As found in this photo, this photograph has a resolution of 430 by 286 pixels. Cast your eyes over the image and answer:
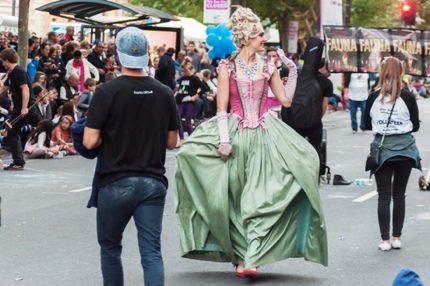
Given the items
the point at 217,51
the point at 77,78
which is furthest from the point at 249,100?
the point at 217,51

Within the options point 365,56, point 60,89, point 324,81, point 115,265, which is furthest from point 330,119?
point 115,265

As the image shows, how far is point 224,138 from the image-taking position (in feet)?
27.0

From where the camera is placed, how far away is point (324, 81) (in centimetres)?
1374

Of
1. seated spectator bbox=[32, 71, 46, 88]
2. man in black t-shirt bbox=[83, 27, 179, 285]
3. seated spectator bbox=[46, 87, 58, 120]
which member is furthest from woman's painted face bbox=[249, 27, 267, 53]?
seated spectator bbox=[32, 71, 46, 88]

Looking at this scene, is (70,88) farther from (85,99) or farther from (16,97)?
(16,97)

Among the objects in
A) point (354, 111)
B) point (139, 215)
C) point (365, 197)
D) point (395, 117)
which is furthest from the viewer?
point (354, 111)

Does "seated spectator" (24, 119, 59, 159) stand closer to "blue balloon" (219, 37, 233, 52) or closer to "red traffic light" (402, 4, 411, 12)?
"blue balloon" (219, 37, 233, 52)

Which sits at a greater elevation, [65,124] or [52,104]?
[52,104]

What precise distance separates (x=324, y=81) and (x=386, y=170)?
4124 millimetres

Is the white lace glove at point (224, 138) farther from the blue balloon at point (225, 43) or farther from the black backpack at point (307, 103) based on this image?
the blue balloon at point (225, 43)

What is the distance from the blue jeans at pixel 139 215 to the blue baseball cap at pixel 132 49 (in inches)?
24.9

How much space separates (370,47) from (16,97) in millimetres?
5525

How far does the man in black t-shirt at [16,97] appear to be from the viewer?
1633 cm

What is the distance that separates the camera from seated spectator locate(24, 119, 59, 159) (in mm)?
18297
